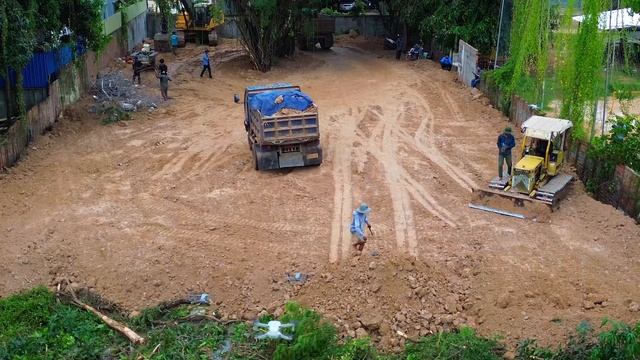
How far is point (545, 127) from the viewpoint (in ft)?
49.2

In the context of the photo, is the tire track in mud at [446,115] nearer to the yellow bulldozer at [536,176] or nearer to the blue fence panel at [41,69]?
the yellow bulldozer at [536,176]

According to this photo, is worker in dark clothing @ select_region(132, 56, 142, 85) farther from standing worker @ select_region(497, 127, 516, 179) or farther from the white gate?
standing worker @ select_region(497, 127, 516, 179)

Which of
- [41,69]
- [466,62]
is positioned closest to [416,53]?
[466,62]

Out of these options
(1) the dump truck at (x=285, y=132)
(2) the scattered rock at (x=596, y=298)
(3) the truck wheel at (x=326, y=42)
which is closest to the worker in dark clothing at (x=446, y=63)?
(3) the truck wheel at (x=326, y=42)

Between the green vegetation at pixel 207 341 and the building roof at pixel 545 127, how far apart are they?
18.4 feet

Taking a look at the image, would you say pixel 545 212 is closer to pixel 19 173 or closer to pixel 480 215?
pixel 480 215

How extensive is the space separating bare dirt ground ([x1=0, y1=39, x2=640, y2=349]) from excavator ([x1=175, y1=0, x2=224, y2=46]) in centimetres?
1509

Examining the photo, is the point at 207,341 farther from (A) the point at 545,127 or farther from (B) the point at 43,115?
(B) the point at 43,115

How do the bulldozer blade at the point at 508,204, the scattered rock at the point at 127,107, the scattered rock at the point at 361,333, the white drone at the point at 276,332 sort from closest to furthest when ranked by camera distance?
1. the white drone at the point at 276,332
2. the scattered rock at the point at 361,333
3. the bulldozer blade at the point at 508,204
4. the scattered rock at the point at 127,107

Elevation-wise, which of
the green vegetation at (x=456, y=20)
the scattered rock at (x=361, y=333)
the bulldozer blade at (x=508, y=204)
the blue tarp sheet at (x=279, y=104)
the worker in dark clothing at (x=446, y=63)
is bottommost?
the scattered rock at (x=361, y=333)

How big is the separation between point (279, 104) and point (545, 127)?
6.65m

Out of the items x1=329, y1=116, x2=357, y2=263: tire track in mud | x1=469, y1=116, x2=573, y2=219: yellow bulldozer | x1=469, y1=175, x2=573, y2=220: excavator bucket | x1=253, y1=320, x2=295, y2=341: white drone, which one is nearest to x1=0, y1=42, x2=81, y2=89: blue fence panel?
x1=329, y1=116, x2=357, y2=263: tire track in mud

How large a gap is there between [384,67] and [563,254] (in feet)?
62.3

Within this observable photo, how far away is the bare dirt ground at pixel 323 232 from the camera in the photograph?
11266 mm
